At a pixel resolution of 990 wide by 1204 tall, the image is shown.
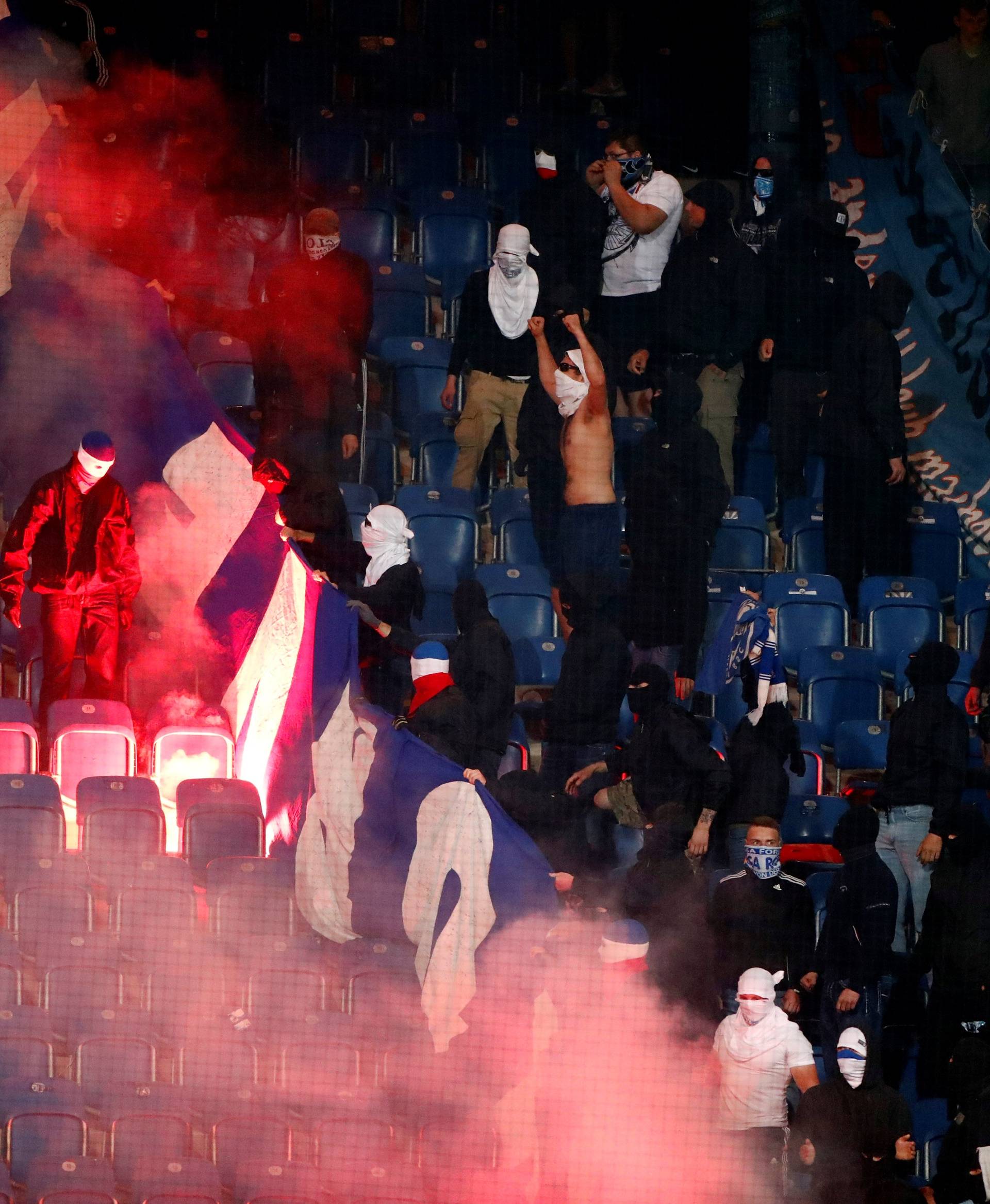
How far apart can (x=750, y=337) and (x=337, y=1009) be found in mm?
3432

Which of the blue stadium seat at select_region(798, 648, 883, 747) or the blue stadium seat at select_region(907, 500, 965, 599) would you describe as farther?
the blue stadium seat at select_region(907, 500, 965, 599)

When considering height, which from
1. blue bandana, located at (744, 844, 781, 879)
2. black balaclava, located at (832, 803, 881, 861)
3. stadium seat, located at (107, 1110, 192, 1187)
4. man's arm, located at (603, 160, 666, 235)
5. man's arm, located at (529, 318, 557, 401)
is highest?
man's arm, located at (603, 160, 666, 235)

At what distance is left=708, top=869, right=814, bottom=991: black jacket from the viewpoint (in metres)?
7.20

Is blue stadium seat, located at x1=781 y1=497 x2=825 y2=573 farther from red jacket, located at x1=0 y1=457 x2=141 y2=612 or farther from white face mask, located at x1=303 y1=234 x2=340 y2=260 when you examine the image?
red jacket, located at x1=0 y1=457 x2=141 y2=612

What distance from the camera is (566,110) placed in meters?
11.4

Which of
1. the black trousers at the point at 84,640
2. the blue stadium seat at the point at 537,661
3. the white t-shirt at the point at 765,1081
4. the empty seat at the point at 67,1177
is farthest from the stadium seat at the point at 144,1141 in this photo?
the blue stadium seat at the point at 537,661

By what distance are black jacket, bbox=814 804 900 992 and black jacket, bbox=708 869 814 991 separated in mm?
88

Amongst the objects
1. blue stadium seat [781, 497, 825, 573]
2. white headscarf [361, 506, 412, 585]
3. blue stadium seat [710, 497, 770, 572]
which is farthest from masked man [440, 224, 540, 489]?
blue stadium seat [781, 497, 825, 573]

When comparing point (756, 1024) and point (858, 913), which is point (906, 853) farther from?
point (756, 1024)

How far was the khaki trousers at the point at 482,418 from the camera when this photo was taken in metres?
9.07

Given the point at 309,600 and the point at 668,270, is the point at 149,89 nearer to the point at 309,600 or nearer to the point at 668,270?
the point at 668,270

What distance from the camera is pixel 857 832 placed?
24.2 ft

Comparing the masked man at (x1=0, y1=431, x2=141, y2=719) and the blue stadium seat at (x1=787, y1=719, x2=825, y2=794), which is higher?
the masked man at (x1=0, y1=431, x2=141, y2=719)

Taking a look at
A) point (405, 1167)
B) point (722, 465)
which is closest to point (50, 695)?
point (405, 1167)
